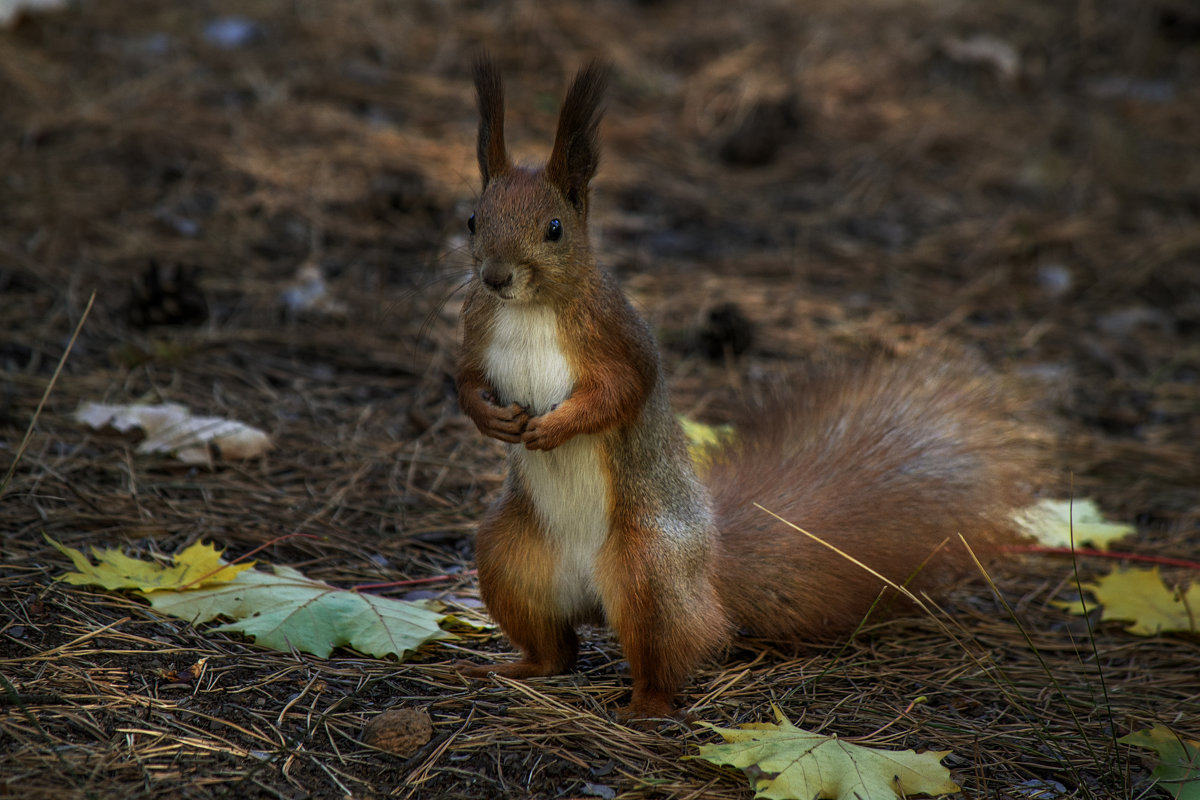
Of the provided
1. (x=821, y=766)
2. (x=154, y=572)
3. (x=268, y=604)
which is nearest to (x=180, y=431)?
(x=154, y=572)

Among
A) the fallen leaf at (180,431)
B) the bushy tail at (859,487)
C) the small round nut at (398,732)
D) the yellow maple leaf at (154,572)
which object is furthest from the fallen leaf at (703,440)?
the fallen leaf at (180,431)

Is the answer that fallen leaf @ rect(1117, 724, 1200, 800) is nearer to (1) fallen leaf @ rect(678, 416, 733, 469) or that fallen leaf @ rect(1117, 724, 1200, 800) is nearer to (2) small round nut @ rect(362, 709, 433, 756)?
(1) fallen leaf @ rect(678, 416, 733, 469)

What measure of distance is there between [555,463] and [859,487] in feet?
2.41

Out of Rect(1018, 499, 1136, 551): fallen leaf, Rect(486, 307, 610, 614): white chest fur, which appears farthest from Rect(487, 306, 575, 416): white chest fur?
Result: Rect(1018, 499, 1136, 551): fallen leaf

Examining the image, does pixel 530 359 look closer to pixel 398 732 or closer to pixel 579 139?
pixel 579 139

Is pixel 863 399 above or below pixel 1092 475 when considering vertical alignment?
above

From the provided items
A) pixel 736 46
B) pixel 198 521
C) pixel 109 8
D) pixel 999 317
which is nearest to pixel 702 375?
pixel 999 317

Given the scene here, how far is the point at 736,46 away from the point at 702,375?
3628 mm

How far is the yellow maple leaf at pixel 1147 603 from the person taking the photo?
8.46 ft

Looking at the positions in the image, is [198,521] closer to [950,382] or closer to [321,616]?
[321,616]

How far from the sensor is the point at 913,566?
2430mm

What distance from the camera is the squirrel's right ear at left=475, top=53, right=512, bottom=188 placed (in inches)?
81.4

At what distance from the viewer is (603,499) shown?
214cm

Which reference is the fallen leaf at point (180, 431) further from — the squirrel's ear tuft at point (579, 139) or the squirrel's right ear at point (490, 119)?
the squirrel's ear tuft at point (579, 139)
